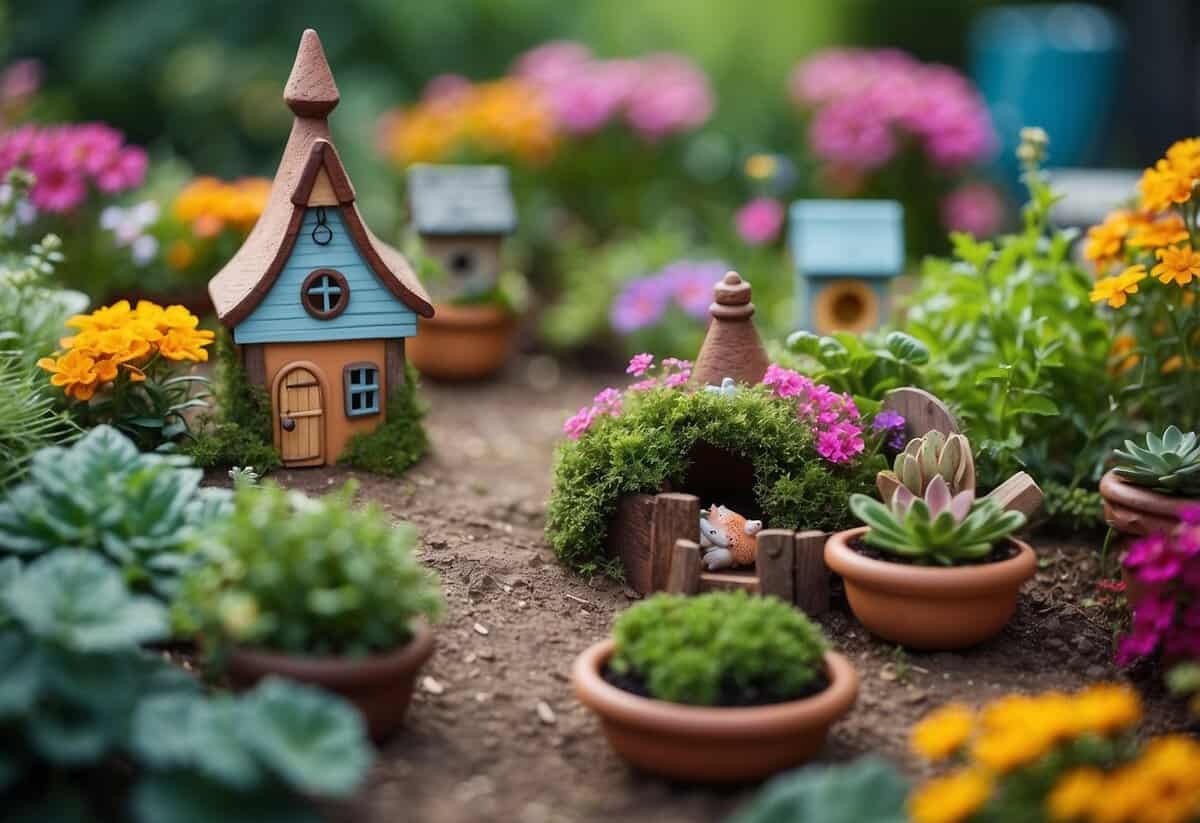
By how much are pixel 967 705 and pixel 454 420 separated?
11.5ft

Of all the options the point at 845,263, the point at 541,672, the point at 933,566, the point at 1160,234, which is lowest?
the point at 541,672

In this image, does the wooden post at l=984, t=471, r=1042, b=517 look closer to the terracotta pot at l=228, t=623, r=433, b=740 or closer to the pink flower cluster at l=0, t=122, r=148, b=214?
the terracotta pot at l=228, t=623, r=433, b=740

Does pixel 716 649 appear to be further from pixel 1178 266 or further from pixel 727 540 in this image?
pixel 1178 266

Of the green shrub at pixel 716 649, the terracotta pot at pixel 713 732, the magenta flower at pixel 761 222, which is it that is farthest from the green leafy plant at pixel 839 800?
the magenta flower at pixel 761 222

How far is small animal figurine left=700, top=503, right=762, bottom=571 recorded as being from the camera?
14.2 ft

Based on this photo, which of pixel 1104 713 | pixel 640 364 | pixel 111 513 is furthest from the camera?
pixel 640 364

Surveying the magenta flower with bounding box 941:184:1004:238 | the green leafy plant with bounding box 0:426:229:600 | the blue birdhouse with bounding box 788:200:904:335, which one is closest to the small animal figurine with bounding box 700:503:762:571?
the green leafy plant with bounding box 0:426:229:600

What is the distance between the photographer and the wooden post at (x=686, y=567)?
406 centimetres

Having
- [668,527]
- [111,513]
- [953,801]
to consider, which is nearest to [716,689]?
[953,801]

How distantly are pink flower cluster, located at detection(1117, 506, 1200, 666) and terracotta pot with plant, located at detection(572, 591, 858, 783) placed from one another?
90 centimetres

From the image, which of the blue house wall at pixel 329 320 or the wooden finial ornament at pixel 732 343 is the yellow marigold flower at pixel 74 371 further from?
the wooden finial ornament at pixel 732 343

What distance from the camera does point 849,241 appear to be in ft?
21.7

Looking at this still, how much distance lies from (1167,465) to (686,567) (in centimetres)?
151

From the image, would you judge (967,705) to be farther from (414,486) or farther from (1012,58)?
(1012,58)
